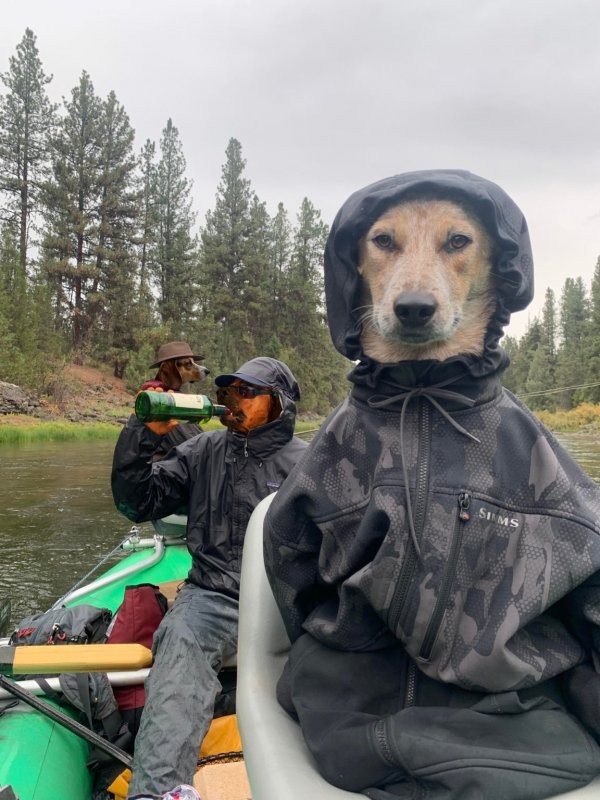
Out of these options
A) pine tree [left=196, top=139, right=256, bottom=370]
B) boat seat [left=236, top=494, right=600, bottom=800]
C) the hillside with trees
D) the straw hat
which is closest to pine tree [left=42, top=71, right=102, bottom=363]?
the hillside with trees

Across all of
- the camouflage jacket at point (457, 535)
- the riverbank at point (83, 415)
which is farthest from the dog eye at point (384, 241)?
the riverbank at point (83, 415)

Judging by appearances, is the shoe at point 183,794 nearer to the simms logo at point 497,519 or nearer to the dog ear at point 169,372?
the simms logo at point 497,519

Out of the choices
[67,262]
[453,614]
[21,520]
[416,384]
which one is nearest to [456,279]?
[416,384]

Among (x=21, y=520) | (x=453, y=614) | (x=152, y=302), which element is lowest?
(x=21, y=520)

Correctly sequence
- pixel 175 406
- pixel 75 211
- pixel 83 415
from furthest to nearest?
1. pixel 75 211
2. pixel 83 415
3. pixel 175 406

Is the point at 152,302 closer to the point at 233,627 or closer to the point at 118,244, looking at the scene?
the point at 118,244

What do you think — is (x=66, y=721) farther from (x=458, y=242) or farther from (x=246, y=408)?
(x=458, y=242)

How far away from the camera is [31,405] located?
79.8 feet

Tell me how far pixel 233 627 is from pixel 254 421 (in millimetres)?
1024

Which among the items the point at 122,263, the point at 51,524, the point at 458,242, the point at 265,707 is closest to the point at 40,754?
the point at 265,707

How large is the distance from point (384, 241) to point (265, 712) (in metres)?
1.13

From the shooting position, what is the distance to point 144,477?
321 centimetres

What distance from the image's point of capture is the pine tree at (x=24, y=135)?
31141 millimetres

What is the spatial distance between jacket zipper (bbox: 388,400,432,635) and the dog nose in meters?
0.24
